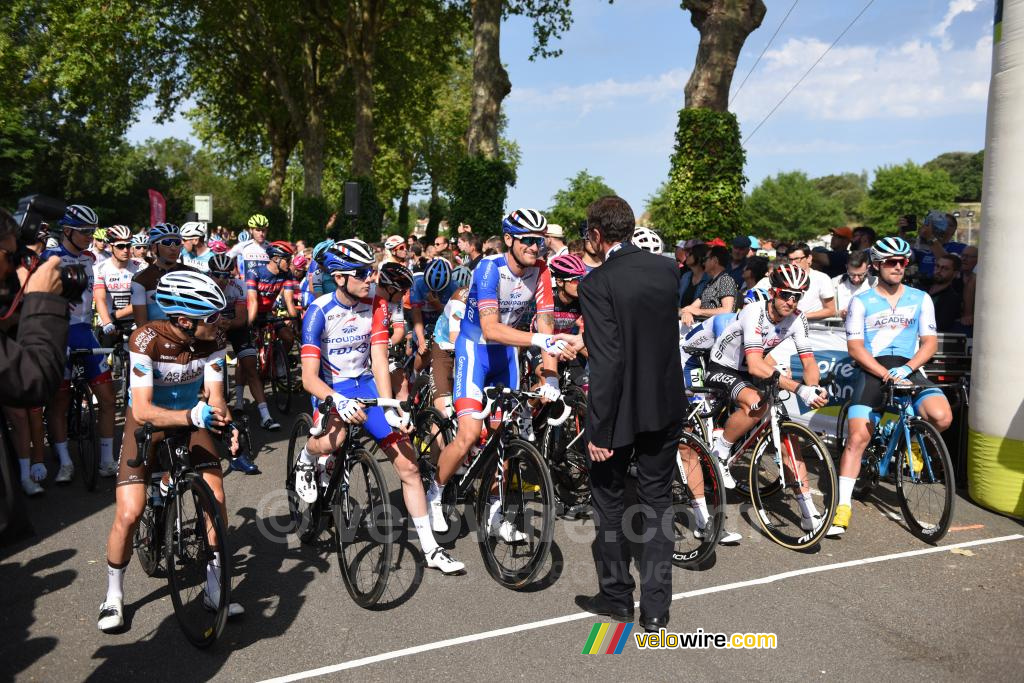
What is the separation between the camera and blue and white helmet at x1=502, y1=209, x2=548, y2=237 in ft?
19.9

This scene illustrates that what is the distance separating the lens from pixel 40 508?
716 centimetres

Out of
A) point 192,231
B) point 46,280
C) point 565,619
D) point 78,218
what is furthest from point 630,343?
point 192,231

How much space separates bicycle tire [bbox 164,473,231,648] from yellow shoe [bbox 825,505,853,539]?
14.0 feet

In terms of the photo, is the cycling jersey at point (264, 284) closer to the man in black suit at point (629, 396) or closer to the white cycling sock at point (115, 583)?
the white cycling sock at point (115, 583)

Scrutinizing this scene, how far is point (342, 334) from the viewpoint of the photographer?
565 cm

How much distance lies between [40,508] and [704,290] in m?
6.84

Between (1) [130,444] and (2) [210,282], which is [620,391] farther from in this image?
(1) [130,444]

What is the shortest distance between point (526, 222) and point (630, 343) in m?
1.75

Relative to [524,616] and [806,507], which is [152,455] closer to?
[524,616]

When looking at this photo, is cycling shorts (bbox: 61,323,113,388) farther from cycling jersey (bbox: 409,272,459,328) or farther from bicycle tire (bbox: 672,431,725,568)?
bicycle tire (bbox: 672,431,725,568)

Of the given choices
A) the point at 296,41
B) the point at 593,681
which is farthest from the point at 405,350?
the point at 296,41

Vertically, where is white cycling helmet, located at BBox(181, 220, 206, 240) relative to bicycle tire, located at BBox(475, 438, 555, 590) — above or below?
above

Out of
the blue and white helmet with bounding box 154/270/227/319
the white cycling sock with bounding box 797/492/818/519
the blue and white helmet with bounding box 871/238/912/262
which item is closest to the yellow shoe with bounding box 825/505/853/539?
the white cycling sock with bounding box 797/492/818/519

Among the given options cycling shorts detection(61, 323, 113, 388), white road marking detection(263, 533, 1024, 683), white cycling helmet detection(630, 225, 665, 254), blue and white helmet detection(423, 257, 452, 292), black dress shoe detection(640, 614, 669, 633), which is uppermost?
white cycling helmet detection(630, 225, 665, 254)
